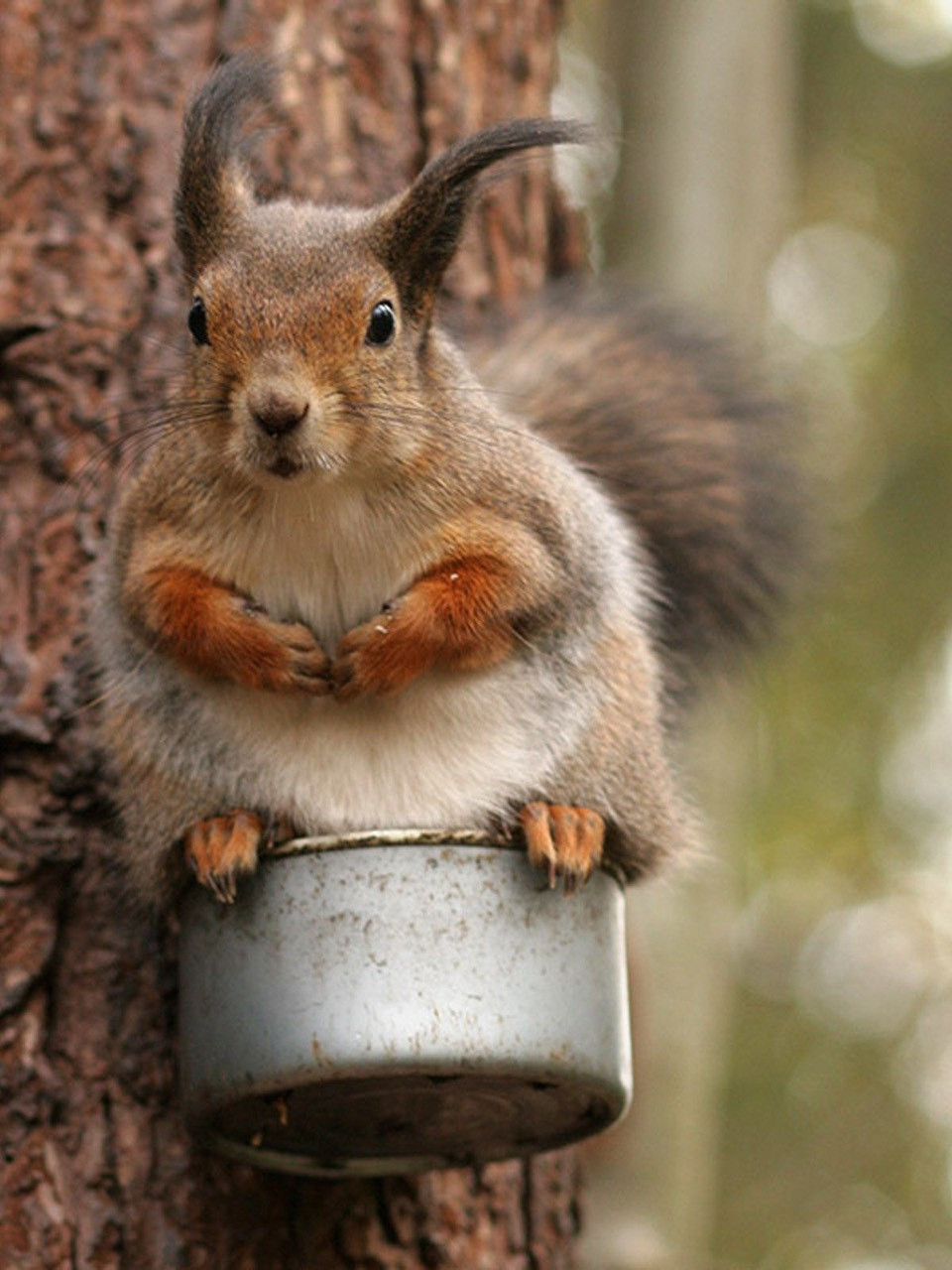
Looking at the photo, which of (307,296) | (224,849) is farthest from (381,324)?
(224,849)

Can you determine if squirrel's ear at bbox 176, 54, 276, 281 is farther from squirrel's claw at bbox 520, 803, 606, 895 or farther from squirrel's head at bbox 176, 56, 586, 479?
squirrel's claw at bbox 520, 803, 606, 895

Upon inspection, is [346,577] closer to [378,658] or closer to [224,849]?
[378,658]

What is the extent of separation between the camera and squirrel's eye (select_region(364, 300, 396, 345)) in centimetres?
209

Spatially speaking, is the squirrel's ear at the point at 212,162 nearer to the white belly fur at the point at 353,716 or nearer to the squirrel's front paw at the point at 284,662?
the white belly fur at the point at 353,716

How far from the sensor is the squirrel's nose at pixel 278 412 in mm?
1956

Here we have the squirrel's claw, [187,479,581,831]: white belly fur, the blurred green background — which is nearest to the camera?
the squirrel's claw

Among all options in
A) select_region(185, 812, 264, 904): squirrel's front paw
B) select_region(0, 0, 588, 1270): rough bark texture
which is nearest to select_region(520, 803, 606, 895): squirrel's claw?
select_region(185, 812, 264, 904): squirrel's front paw

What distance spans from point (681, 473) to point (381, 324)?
32.0 inches

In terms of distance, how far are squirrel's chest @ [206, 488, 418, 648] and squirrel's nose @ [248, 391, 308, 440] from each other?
0.54 ft

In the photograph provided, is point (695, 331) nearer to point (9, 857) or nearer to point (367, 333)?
point (367, 333)

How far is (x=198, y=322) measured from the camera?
2094 millimetres

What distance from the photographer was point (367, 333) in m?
2.09

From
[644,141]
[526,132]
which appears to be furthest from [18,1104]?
[644,141]

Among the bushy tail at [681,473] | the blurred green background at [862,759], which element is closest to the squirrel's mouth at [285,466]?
the bushy tail at [681,473]
